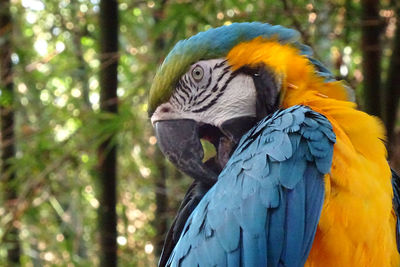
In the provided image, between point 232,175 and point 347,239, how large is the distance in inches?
9.2

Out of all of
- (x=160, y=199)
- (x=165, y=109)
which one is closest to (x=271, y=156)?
(x=165, y=109)

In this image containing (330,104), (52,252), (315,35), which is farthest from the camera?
(52,252)

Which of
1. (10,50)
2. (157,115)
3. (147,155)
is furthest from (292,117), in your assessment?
(147,155)

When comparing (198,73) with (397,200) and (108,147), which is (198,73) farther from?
(108,147)

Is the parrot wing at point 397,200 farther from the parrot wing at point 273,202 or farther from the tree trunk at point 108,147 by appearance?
the tree trunk at point 108,147

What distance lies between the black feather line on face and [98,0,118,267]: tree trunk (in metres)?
0.69

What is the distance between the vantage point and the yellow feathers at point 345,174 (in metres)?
0.87

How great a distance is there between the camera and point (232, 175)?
2.97 ft

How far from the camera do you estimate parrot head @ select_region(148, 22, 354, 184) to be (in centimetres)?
105

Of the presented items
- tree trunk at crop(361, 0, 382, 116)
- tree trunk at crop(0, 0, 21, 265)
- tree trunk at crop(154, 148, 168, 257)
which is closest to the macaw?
tree trunk at crop(361, 0, 382, 116)

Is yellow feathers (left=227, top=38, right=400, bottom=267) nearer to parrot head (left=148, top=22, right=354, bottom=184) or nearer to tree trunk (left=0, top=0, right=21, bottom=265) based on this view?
parrot head (left=148, top=22, right=354, bottom=184)

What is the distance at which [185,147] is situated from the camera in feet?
3.49

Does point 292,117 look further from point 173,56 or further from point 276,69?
point 173,56

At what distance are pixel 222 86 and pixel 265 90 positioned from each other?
4.0 inches
